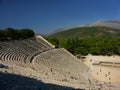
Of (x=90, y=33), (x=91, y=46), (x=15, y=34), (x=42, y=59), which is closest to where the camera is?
(x=42, y=59)

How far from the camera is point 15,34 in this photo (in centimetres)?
4781

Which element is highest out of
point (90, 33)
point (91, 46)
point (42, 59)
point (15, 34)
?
point (90, 33)

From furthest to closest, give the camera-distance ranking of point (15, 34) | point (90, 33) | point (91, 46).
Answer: point (90, 33)
point (91, 46)
point (15, 34)

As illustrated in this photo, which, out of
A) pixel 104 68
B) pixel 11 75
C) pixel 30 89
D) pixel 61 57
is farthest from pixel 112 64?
pixel 30 89

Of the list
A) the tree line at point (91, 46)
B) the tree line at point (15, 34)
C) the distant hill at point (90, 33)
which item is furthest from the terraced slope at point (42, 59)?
the distant hill at point (90, 33)

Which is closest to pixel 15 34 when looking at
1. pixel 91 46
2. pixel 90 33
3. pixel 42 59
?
pixel 42 59

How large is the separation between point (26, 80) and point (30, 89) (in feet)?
13.0

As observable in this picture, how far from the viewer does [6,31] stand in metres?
45.4

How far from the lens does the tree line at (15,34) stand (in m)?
44.8

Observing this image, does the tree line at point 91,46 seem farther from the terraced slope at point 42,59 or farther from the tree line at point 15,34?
the terraced slope at point 42,59

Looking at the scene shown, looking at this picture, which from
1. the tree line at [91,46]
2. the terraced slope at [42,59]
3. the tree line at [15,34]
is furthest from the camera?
the tree line at [91,46]

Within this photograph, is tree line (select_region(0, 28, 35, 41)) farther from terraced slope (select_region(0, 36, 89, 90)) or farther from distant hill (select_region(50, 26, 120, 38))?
distant hill (select_region(50, 26, 120, 38))

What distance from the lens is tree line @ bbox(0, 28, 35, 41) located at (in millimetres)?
44766

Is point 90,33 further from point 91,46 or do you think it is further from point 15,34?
point 15,34
